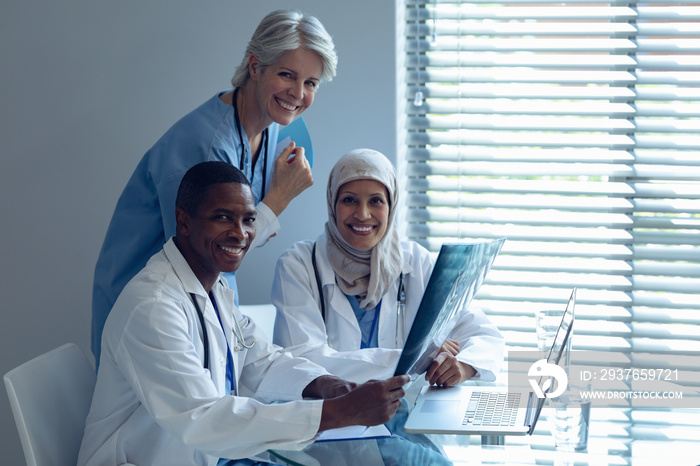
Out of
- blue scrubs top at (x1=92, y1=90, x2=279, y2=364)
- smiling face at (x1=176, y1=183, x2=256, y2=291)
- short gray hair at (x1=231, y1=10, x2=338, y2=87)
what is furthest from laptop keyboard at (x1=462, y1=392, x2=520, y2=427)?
short gray hair at (x1=231, y1=10, x2=338, y2=87)

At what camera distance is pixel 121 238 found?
2.10 metres

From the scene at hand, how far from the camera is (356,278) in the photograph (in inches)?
86.7

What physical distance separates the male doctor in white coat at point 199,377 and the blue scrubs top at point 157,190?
34cm

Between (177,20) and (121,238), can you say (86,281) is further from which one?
(177,20)

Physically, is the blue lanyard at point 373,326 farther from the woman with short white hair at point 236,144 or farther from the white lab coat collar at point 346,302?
the woman with short white hair at point 236,144

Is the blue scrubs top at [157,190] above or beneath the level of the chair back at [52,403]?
above

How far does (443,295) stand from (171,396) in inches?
24.1

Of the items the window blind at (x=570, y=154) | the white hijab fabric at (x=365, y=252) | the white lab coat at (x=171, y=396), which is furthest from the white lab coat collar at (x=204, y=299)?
the window blind at (x=570, y=154)

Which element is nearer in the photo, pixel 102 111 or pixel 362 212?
pixel 362 212

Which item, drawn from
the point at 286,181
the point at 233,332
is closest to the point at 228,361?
the point at 233,332

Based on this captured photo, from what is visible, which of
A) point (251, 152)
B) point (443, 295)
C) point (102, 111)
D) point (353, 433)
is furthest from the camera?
point (102, 111)

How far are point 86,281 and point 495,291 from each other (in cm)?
170

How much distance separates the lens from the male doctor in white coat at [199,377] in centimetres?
140

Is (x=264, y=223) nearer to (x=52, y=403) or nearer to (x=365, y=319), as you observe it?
(x=365, y=319)
